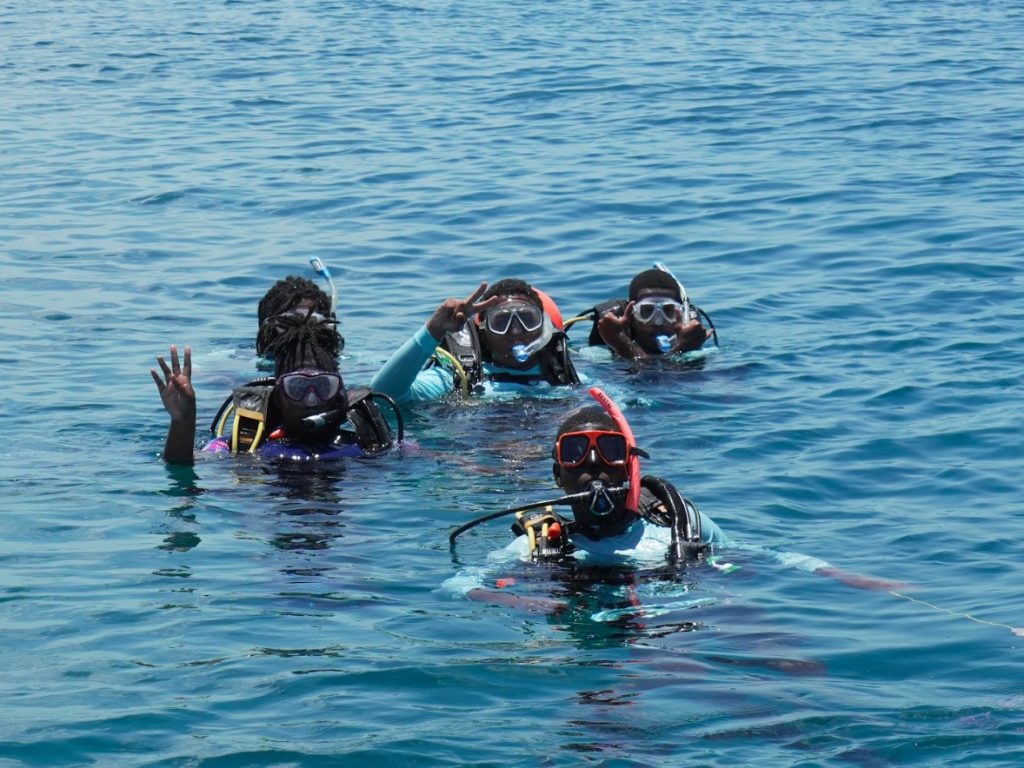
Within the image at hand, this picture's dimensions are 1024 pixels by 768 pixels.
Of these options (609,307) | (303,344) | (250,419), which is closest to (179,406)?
(250,419)

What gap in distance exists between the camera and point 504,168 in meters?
16.6

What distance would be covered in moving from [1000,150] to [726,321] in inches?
222

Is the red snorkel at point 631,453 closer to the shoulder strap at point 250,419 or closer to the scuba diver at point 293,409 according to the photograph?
the scuba diver at point 293,409

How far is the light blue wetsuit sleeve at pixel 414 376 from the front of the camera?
8.87 meters

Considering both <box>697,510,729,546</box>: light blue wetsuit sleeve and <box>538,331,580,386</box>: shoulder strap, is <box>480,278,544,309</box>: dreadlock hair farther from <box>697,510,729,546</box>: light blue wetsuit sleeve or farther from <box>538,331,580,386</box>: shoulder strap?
<box>697,510,729,546</box>: light blue wetsuit sleeve

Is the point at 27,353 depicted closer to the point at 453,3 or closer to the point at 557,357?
the point at 557,357

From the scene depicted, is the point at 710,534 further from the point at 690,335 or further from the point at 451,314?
the point at 690,335

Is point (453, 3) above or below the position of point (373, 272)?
above

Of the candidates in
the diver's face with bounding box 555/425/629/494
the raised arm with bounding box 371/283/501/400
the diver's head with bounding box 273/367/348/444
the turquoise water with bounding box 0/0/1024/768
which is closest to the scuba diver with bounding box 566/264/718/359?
the turquoise water with bounding box 0/0/1024/768

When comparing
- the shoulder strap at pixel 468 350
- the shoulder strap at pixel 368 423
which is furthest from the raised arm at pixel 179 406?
the shoulder strap at pixel 468 350

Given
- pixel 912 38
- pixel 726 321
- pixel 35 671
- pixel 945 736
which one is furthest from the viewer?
pixel 912 38

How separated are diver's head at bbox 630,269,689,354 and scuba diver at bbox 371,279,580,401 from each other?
0.71 metres

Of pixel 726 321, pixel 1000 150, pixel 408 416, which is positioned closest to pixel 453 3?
pixel 1000 150

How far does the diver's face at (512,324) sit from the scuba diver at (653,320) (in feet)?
2.97
